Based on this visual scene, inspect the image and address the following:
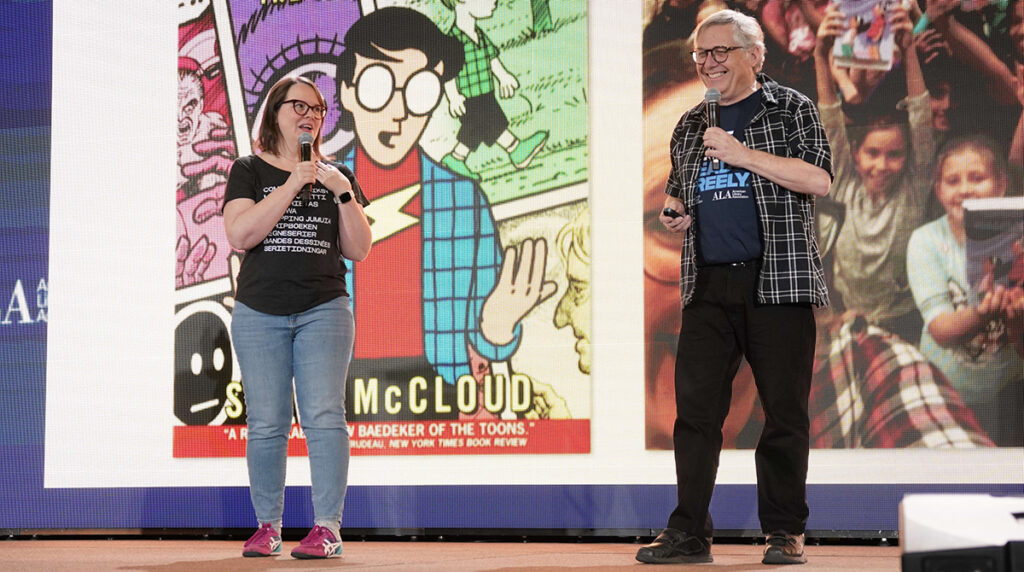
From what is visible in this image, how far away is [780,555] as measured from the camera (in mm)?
2553

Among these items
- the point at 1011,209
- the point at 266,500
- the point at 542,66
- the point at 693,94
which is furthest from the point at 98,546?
the point at 1011,209

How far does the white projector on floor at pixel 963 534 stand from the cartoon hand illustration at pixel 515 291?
2.56 m

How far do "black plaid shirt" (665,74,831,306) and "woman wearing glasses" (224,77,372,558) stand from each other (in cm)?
88

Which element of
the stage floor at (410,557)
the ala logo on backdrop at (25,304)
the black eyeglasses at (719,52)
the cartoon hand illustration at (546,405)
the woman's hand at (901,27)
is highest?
the woman's hand at (901,27)

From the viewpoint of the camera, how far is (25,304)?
423 centimetres

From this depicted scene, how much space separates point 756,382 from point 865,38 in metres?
1.48

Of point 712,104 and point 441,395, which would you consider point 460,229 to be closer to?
point 441,395

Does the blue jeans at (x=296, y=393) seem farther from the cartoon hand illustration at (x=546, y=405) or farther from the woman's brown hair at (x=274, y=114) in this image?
the cartoon hand illustration at (x=546, y=405)

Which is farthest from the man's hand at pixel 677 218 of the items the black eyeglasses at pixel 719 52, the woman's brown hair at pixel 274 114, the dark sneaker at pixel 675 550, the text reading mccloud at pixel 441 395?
the text reading mccloud at pixel 441 395

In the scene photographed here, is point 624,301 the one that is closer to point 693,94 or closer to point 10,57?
point 693,94

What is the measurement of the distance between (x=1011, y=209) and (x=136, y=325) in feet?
9.89

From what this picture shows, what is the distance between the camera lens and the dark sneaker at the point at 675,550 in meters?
2.58

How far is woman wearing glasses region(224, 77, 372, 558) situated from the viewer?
9.34 feet

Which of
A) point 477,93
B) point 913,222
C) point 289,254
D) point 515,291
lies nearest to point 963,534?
point 289,254
